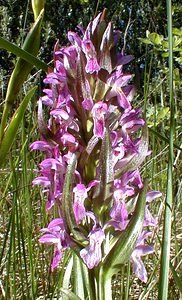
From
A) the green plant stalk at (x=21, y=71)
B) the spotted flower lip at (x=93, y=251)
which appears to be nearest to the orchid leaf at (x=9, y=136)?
the green plant stalk at (x=21, y=71)

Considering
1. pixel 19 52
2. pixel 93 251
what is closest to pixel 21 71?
pixel 19 52

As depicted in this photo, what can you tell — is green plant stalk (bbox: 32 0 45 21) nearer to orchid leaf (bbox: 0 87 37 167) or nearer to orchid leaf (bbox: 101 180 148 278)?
orchid leaf (bbox: 0 87 37 167)

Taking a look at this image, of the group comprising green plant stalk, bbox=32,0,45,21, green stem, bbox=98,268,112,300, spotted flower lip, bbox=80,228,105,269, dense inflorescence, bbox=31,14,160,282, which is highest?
green plant stalk, bbox=32,0,45,21

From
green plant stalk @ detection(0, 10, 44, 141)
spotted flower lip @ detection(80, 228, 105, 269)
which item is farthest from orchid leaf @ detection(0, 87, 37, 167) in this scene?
spotted flower lip @ detection(80, 228, 105, 269)

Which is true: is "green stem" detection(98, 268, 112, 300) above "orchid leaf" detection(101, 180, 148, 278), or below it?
below

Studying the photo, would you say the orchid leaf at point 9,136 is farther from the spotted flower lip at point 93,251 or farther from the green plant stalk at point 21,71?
the spotted flower lip at point 93,251

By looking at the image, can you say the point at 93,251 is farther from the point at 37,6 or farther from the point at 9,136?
the point at 37,6
